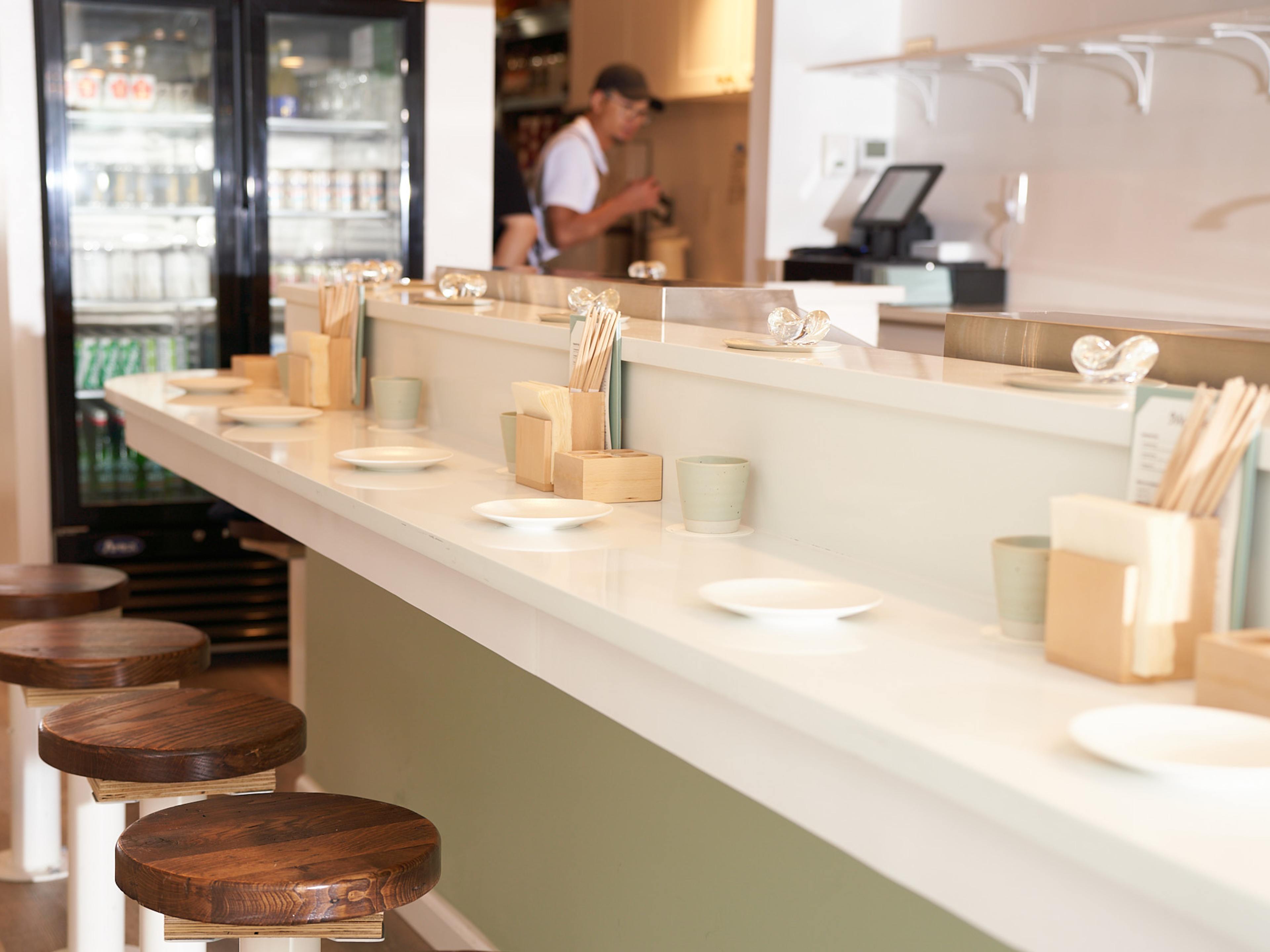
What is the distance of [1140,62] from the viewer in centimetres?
430

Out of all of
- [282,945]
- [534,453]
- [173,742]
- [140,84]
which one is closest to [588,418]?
[534,453]

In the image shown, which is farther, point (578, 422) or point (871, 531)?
point (578, 422)

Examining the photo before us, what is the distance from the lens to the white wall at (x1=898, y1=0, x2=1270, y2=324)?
4035 mm

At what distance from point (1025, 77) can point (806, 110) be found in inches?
33.1

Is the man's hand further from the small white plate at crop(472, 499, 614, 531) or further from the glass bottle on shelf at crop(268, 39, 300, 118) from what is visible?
the small white plate at crop(472, 499, 614, 531)

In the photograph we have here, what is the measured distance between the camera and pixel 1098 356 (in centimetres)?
137

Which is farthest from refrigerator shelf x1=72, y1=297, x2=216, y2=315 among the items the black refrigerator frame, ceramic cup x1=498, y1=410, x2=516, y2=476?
ceramic cup x1=498, y1=410, x2=516, y2=476

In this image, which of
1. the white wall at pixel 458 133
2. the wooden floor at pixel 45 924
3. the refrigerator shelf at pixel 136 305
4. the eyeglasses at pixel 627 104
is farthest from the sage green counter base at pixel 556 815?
the eyeglasses at pixel 627 104

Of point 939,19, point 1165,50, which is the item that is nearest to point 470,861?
point 1165,50

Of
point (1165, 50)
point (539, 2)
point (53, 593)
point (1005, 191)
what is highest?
point (539, 2)

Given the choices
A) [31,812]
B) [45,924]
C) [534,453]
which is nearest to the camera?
[534,453]

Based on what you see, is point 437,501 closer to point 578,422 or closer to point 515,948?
point 578,422

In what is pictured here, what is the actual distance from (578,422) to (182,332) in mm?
2908

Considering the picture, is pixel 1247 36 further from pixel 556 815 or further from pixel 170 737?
pixel 170 737
